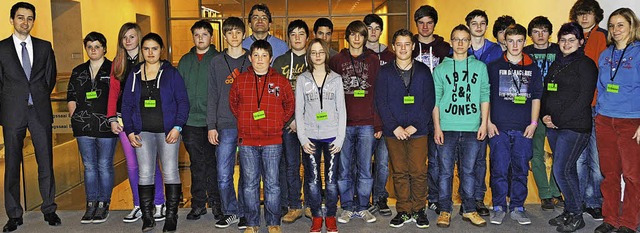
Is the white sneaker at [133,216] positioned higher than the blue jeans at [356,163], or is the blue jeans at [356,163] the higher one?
the blue jeans at [356,163]

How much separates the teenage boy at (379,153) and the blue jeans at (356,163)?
9.2 inches

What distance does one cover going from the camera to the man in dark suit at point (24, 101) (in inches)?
158

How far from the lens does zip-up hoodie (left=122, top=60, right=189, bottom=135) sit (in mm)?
3906

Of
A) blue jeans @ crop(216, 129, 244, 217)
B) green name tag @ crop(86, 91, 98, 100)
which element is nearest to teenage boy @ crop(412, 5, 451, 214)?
blue jeans @ crop(216, 129, 244, 217)

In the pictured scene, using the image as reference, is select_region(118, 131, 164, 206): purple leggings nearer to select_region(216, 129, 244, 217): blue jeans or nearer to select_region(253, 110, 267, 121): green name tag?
select_region(216, 129, 244, 217): blue jeans

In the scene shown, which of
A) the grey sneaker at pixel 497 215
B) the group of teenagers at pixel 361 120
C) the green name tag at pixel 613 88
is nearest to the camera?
the green name tag at pixel 613 88

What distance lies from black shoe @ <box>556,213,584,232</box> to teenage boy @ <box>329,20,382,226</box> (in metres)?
1.37

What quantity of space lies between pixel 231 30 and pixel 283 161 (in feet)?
3.36

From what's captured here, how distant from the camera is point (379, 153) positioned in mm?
4277

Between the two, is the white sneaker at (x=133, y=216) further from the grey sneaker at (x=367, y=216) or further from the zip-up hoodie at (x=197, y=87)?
the grey sneaker at (x=367, y=216)

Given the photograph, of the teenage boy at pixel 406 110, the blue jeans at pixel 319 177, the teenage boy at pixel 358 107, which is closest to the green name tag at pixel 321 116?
the blue jeans at pixel 319 177

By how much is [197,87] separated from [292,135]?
80 cm

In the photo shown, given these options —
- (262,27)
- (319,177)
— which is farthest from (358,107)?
(262,27)

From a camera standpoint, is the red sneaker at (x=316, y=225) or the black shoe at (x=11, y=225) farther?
the black shoe at (x=11, y=225)
